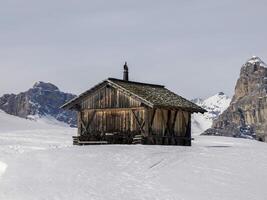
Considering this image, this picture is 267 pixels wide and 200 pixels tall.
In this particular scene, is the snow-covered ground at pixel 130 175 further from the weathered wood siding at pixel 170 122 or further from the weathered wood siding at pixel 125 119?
the weathered wood siding at pixel 170 122

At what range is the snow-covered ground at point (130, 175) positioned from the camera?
1881cm

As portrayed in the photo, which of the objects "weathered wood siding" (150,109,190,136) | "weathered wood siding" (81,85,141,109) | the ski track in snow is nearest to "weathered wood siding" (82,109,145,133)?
"weathered wood siding" (81,85,141,109)

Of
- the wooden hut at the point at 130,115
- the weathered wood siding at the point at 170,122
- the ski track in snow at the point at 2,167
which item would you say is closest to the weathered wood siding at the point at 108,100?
the wooden hut at the point at 130,115

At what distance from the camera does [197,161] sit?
26906 millimetres

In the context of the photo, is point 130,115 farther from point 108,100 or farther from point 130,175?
point 130,175

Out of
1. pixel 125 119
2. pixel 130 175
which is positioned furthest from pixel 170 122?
pixel 130 175

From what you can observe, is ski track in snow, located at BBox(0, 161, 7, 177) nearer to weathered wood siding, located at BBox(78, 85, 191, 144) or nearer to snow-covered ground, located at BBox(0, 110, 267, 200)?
snow-covered ground, located at BBox(0, 110, 267, 200)

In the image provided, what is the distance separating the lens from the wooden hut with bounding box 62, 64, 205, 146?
3956 centimetres

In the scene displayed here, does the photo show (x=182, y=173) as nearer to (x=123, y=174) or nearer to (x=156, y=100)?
(x=123, y=174)

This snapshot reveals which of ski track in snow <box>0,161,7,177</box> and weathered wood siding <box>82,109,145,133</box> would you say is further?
weathered wood siding <box>82,109,145,133</box>

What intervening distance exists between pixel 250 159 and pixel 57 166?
10568 mm

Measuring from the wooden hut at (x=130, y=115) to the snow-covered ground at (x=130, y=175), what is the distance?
370 inches

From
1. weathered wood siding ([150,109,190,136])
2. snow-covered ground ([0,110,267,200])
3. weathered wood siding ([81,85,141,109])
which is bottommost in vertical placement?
snow-covered ground ([0,110,267,200])

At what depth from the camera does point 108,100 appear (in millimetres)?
41344
